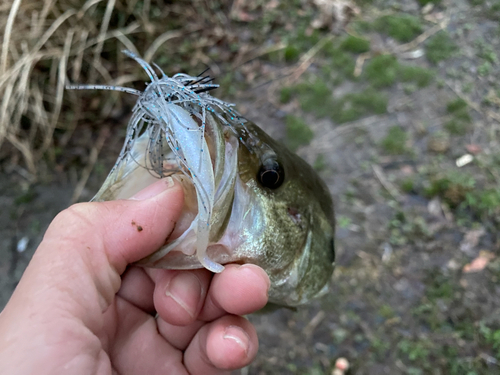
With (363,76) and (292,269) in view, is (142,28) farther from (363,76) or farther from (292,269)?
(292,269)

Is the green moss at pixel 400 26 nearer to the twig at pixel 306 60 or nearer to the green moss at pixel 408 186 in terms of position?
the twig at pixel 306 60

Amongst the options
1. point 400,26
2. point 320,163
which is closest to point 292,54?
point 400,26

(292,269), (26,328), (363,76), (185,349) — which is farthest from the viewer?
(363,76)

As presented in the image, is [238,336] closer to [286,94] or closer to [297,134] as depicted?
[297,134]

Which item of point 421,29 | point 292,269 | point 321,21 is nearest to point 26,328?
point 292,269

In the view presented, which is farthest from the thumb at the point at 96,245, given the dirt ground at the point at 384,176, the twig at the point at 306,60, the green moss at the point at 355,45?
the green moss at the point at 355,45

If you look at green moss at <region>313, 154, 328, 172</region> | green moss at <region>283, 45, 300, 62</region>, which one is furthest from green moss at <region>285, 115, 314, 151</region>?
green moss at <region>283, 45, 300, 62</region>
